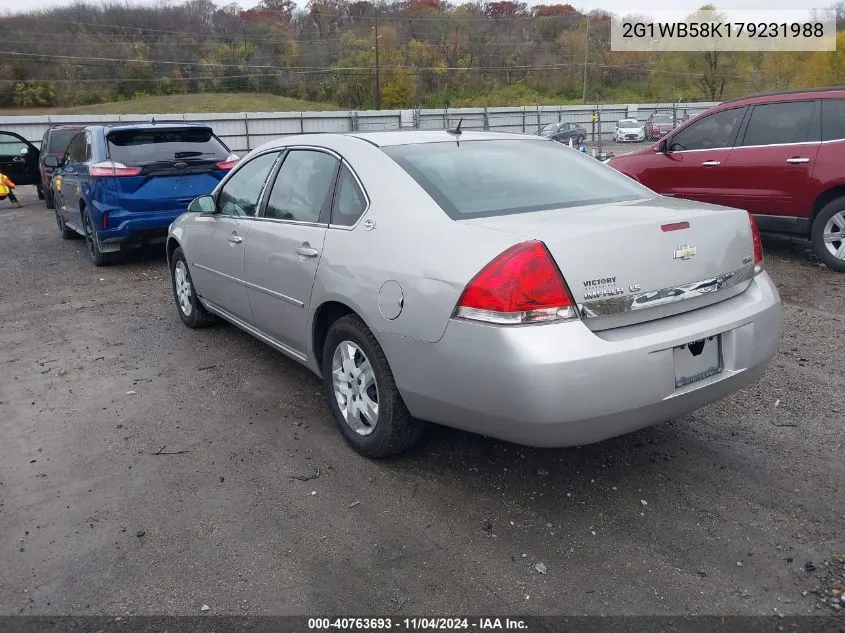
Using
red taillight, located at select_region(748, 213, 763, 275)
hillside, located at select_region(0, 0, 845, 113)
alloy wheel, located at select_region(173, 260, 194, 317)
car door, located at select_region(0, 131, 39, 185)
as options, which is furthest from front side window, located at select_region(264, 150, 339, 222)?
hillside, located at select_region(0, 0, 845, 113)

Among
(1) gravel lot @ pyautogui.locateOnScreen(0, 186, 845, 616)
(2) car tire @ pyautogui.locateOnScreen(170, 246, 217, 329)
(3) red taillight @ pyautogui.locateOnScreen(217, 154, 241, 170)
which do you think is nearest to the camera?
(1) gravel lot @ pyautogui.locateOnScreen(0, 186, 845, 616)

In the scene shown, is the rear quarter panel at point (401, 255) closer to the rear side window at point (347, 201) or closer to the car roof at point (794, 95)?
the rear side window at point (347, 201)

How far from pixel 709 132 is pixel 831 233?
1.89 meters

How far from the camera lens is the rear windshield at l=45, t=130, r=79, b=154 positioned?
15180 millimetres

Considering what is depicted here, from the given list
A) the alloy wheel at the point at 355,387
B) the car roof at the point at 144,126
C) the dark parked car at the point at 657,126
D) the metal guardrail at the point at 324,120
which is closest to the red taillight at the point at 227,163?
the car roof at the point at 144,126

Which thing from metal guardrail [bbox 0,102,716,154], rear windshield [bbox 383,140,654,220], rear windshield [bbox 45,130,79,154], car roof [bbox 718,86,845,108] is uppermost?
metal guardrail [bbox 0,102,716,154]

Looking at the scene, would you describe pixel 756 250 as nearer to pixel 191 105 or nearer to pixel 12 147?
pixel 12 147

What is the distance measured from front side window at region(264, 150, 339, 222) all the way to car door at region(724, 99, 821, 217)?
5483mm

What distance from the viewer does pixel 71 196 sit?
30.6 ft

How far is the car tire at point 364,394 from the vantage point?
3.17 meters

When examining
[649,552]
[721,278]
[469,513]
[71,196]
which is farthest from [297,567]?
[71,196]

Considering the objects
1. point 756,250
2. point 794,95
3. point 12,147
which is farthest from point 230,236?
point 12,147

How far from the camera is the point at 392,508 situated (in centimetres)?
304

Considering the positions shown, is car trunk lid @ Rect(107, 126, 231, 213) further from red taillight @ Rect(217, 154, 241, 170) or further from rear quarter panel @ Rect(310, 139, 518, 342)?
rear quarter panel @ Rect(310, 139, 518, 342)
